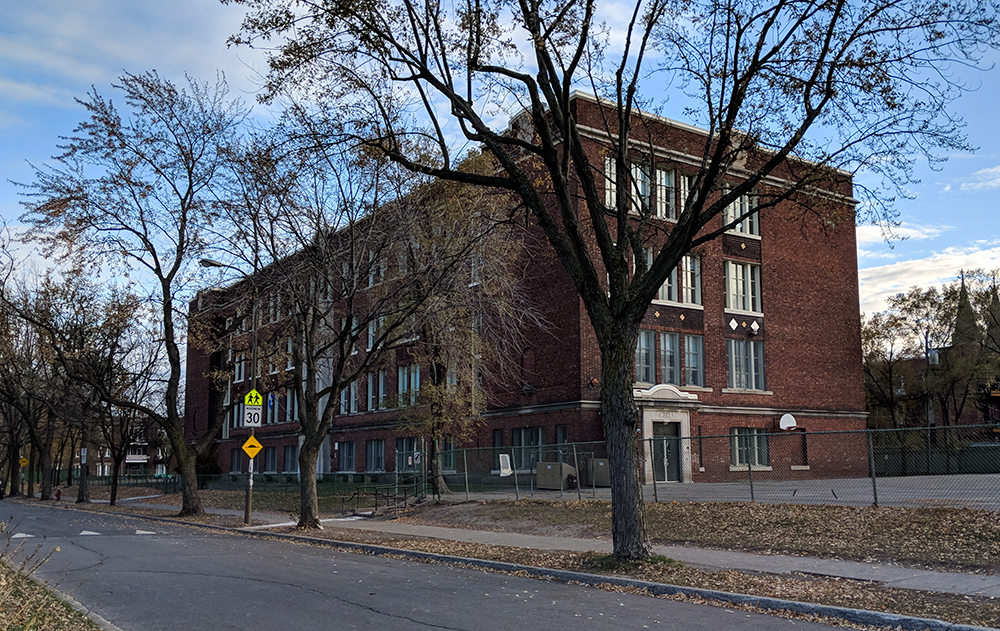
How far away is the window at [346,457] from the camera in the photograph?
1935 inches

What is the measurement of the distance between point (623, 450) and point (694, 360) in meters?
25.2

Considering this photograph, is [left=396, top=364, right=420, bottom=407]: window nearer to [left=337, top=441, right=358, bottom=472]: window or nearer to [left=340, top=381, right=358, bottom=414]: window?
[left=340, top=381, right=358, bottom=414]: window

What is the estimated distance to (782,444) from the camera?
1496 inches

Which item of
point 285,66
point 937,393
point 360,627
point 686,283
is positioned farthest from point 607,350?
point 937,393

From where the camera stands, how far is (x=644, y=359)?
35.3 metres

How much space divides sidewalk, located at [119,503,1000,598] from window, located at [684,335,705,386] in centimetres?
1892

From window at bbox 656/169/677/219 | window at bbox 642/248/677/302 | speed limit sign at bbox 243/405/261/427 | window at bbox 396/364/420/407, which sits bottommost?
speed limit sign at bbox 243/405/261/427

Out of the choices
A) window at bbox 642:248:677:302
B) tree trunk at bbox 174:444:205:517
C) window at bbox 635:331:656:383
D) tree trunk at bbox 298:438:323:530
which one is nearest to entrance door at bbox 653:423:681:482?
window at bbox 635:331:656:383

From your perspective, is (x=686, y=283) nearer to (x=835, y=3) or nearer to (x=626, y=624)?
(x=835, y=3)

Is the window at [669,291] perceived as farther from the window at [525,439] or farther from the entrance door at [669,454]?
the window at [525,439]

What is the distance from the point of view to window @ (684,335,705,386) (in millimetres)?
36469

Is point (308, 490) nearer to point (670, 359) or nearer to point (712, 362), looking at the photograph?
point (670, 359)

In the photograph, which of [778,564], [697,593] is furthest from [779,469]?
[697,593]

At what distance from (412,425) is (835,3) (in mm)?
22599
